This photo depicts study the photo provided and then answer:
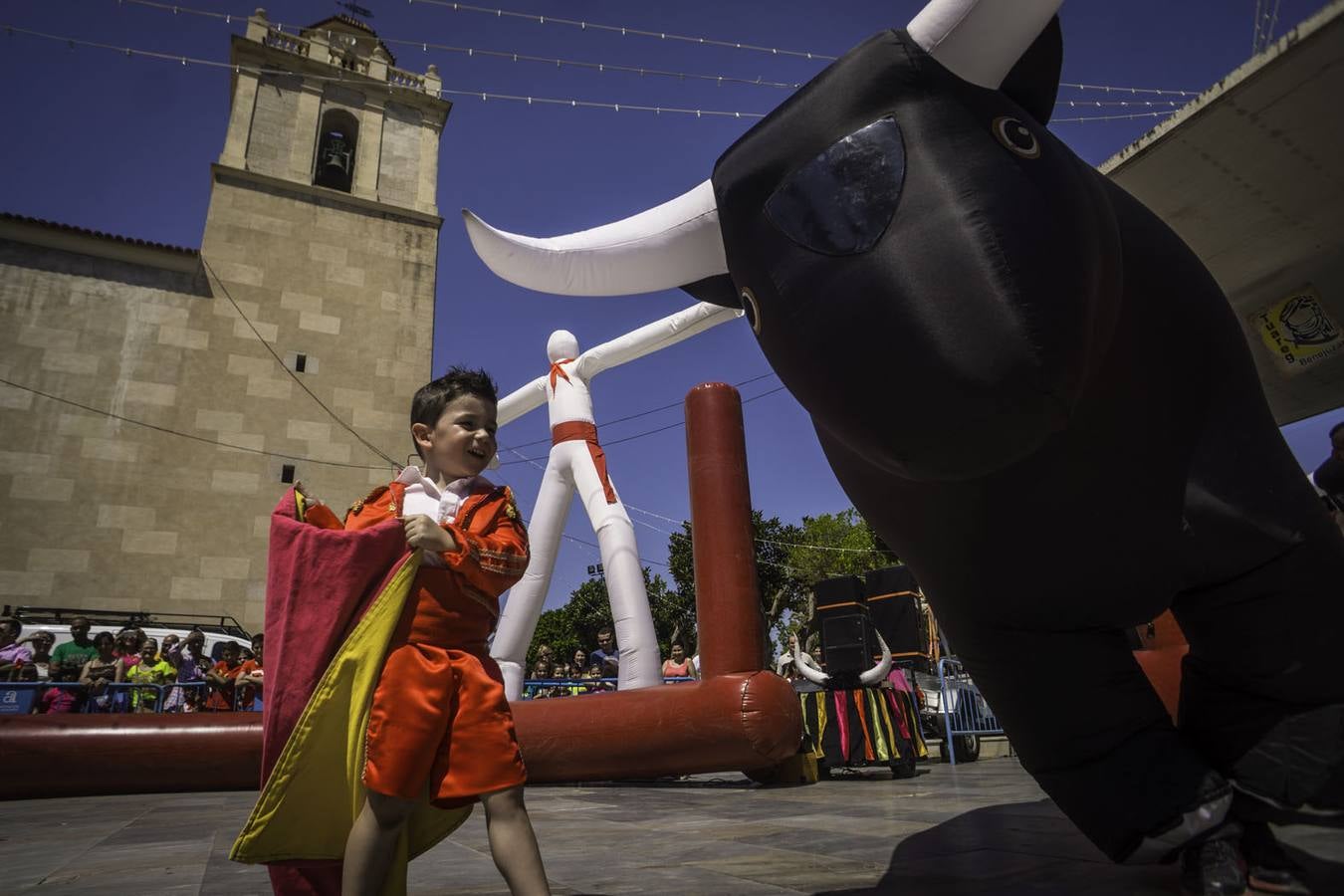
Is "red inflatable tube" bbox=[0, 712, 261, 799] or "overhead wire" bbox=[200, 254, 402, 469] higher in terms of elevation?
"overhead wire" bbox=[200, 254, 402, 469]

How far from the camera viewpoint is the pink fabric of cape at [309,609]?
5.04 feet

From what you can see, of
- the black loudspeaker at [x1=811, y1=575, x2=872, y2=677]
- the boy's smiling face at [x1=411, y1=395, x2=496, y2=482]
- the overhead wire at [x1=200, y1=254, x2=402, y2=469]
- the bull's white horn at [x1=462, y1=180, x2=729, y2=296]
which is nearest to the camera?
the boy's smiling face at [x1=411, y1=395, x2=496, y2=482]

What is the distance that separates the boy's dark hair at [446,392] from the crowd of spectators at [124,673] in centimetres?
607

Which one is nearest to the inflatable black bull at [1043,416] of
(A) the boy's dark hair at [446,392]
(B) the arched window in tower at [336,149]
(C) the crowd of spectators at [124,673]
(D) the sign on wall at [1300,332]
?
(A) the boy's dark hair at [446,392]

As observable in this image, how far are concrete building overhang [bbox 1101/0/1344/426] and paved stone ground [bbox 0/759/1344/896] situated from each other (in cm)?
306

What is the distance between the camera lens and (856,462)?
2055 mm

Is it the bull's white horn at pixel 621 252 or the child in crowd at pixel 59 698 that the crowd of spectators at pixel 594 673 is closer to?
the child in crowd at pixel 59 698

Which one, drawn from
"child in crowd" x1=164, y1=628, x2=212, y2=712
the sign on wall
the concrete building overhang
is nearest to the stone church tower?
"child in crowd" x1=164, y1=628, x2=212, y2=712

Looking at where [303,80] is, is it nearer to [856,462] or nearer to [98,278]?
[98,278]

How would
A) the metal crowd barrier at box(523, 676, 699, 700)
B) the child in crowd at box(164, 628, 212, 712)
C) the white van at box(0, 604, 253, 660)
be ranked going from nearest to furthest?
1. the child in crowd at box(164, 628, 212, 712)
2. the metal crowd barrier at box(523, 676, 699, 700)
3. the white van at box(0, 604, 253, 660)

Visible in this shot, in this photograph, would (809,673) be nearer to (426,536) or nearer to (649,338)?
(649,338)

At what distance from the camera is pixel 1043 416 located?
1.45 metres

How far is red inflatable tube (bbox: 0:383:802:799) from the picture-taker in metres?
4.16

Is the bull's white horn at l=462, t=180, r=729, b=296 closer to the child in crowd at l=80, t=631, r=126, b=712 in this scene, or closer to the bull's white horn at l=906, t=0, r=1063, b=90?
the bull's white horn at l=906, t=0, r=1063, b=90
